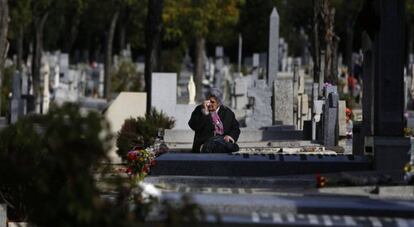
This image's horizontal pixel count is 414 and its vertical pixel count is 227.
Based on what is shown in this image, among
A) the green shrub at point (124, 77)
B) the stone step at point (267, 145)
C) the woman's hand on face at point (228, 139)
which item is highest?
the green shrub at point (124, 77)

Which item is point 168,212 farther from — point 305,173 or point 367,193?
point 305,173

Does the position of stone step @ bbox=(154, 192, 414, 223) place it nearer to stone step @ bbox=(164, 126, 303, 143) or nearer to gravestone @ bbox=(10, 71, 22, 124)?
stone step @ bbox=(164, 126, 303, 143)

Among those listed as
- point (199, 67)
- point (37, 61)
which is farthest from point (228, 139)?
point (37, 61)

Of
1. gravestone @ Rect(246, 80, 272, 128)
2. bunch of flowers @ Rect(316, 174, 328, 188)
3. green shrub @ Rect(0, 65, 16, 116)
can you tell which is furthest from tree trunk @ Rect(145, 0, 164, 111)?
bunch of flowers @ Rect(316, 174, 328, 188)

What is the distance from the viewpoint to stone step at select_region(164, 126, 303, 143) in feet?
71.1

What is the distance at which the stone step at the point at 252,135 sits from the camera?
21.7m

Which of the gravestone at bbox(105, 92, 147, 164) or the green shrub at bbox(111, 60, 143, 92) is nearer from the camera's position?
the gravestone at bbox(105, 92, 147, 164)

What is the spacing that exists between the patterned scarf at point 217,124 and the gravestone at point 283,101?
899cm

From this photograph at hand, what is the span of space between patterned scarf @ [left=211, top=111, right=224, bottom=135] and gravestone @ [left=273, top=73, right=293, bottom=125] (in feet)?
29.5

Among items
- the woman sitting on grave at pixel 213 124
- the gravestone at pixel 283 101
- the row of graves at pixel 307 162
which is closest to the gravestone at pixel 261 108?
the gravestone at pixel 283 101

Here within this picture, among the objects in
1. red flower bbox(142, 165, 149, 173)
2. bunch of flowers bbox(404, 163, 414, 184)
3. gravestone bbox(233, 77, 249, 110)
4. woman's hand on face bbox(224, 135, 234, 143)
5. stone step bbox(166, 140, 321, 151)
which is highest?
gravestone bbox(233, 77, 249, 110)

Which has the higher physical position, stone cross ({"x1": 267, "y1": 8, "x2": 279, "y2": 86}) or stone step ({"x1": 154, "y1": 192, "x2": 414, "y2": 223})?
stone cross ({"x1": 267, "y1": 8, "x2": 279, "y2": 86})

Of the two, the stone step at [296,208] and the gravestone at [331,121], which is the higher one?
the gravestone at [331,121]

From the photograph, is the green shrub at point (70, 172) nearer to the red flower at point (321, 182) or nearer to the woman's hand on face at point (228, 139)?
the red flower at point (321, 182)
